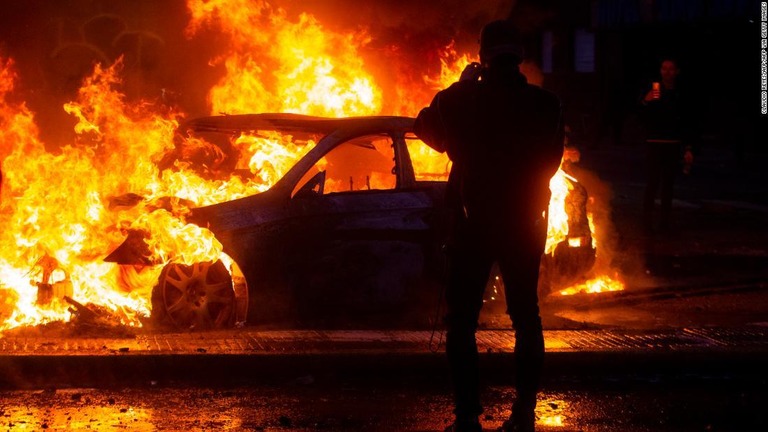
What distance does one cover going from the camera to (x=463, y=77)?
6359 millimetres

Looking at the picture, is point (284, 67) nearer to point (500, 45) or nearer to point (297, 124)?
point (297, 124)

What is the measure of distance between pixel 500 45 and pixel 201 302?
3563mm

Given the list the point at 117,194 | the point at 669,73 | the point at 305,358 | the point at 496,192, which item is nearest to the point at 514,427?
the point at 496,192

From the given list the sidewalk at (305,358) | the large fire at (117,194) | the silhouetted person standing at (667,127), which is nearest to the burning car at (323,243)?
the large fire at (117,194)

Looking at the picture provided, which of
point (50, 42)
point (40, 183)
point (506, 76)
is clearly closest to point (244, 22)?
point (50, 42)

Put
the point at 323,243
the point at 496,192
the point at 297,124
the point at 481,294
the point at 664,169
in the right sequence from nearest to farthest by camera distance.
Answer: the point at 496,192
the point at 481,294
the point at 323,243
the point at 297,124
the point at 664,169

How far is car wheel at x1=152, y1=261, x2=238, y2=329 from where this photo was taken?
837 cm

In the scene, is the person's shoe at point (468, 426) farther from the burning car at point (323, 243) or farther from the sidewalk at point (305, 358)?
the burning car at point (323, 243)

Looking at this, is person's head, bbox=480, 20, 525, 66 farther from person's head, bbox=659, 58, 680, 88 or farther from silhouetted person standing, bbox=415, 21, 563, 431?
person's head, bbox=659, 58, 680, 88

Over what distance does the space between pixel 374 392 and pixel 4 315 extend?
327 cm

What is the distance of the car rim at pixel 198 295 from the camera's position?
8367 millimetres

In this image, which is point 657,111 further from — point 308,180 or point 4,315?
point 4,315

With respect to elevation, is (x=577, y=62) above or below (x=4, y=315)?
above

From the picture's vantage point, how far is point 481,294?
5777 millimetres
